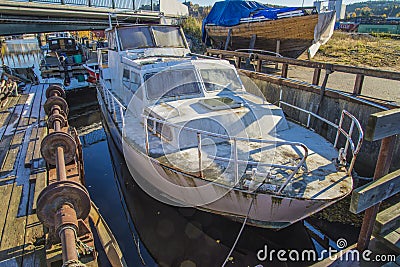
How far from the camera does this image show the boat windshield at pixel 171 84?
650cm

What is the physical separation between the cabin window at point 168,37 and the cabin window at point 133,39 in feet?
0.89

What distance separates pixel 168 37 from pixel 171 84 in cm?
322

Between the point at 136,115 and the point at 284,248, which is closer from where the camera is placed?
the point at 284,248

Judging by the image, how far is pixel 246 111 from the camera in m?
5.68

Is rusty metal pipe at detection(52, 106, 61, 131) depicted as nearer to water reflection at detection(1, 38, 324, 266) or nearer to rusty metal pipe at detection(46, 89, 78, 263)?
water reflection at detection(1, 38, 324, 266)

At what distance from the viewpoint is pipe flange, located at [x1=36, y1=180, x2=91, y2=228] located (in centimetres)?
343

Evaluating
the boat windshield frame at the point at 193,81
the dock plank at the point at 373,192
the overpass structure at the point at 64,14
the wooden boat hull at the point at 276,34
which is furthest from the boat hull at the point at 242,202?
the wooden boat hull at the point at 276,34

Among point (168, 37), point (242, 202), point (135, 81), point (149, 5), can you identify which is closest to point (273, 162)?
point (242, 202)

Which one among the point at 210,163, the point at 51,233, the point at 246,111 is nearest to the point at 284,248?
the point at 210,163

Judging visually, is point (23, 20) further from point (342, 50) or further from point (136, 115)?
point (342, 50)

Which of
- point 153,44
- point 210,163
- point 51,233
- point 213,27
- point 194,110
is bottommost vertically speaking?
point 51,233

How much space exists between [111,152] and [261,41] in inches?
393

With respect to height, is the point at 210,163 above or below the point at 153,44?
below

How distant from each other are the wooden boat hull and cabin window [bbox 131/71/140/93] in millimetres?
8972
